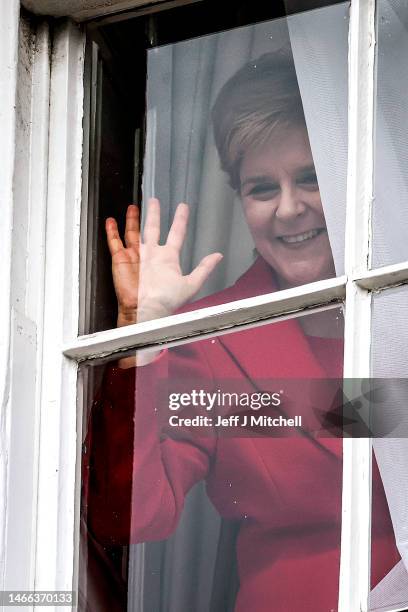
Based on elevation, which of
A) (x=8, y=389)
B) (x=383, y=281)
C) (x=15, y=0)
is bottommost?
(x=8, y=389)

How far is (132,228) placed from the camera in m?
1.91

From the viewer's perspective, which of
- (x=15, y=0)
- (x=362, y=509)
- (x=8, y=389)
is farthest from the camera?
(x=15, y=0)

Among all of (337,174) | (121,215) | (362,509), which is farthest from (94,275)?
(362,509)

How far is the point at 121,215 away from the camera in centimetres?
192

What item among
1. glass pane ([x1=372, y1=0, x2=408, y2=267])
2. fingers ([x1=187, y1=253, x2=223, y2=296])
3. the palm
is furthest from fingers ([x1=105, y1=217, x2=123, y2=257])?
glass pane ([x1=372, y1=0, x2=408, y2=267])

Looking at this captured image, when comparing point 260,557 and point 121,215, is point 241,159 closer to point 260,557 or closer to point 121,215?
point 121,215

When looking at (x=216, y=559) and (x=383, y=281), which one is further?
(x=216, y=559)

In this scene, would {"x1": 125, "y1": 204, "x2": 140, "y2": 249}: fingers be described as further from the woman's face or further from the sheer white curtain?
the woman's face

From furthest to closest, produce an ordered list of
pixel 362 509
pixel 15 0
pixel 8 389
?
pixel 15 0 < pixel 8 389 < pixel 362 509

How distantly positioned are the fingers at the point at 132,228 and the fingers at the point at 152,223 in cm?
1

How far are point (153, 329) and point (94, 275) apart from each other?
0.14 meters

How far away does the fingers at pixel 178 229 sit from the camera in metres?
1.91

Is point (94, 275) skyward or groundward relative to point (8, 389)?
skyward

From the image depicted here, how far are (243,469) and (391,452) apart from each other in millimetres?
278
